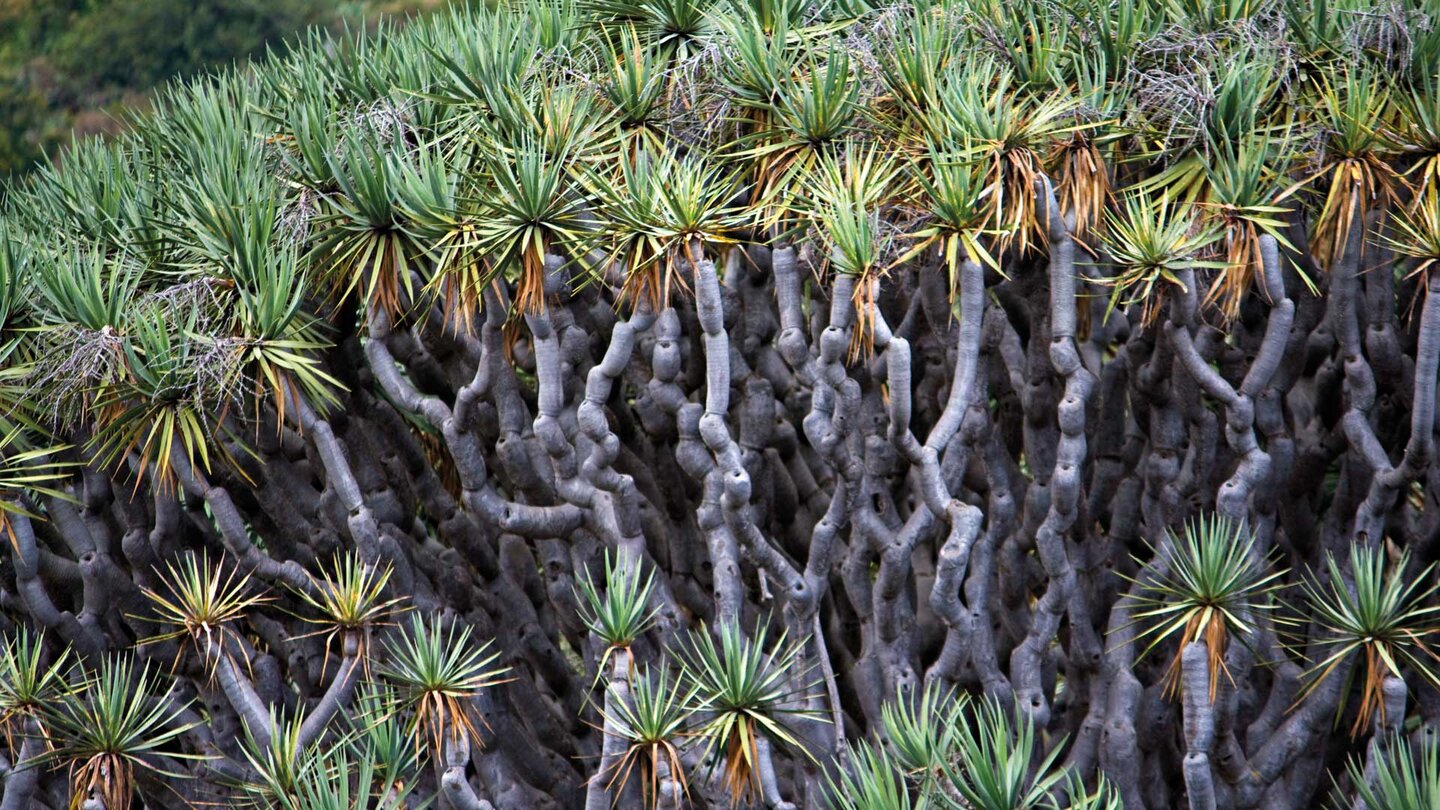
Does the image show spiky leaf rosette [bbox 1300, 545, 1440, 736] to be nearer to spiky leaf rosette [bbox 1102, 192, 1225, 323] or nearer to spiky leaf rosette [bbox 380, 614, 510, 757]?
spiky leaf rosette [bbox 1102, 192, 1225, 323]

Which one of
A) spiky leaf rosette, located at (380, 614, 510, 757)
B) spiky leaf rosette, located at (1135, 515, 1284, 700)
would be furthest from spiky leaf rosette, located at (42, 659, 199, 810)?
spiky leaf rosette, located at (1135, 515, 1284, 700)

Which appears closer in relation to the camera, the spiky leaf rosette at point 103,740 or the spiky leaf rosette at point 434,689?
the spiky leaf rosette at point 434,689

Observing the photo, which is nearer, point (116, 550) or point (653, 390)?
point (653, 390)

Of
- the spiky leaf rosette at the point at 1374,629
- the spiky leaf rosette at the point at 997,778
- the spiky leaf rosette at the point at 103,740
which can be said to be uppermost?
the spiky leaf rosette at the point at 103,740

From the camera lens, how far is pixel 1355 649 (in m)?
4.80

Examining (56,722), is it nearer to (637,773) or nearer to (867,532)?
(637,773)

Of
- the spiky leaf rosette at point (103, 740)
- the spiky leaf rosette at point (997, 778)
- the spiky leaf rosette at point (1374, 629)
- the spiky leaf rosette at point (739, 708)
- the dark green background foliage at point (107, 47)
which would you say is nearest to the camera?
the spiky leaf rosette at point (997, 778)

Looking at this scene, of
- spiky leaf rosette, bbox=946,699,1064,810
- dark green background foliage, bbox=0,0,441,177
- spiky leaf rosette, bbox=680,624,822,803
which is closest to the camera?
spiky leaf rosette, bbox=946,699,1064,810

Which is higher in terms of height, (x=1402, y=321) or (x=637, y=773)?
(x=1402, y=321)

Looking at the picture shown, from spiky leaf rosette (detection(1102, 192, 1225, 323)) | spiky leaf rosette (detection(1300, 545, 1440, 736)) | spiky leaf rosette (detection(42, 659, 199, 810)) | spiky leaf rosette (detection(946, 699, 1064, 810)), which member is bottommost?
spiky leaf rosette (detection(1300, 545, 1440, 736))

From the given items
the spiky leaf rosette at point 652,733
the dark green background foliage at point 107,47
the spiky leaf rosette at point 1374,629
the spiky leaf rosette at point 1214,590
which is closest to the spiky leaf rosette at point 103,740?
the spiky leaf rosette at point 652,733

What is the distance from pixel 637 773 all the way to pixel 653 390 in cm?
147

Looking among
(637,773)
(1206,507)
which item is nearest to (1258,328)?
(1206,507)

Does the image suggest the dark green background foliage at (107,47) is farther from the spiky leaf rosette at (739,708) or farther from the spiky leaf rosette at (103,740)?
the spiky leaf rosette at (739,708)
